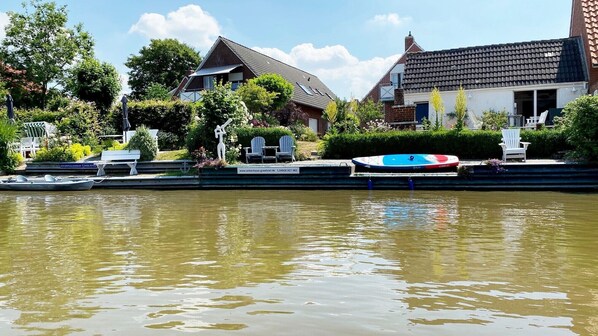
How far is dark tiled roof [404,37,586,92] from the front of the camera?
20.4 meters

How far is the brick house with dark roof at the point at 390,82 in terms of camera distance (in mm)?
36438

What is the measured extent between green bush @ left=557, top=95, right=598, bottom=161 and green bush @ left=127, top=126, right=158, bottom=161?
14.4 metres

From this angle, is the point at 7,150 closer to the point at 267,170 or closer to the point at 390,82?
the point at 267,170

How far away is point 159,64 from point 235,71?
2261cm

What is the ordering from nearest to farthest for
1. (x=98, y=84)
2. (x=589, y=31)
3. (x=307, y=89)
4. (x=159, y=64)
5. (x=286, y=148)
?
(x=286, y=148) → (x=589, y=31) → (x=98, y=84) → (x=307, y=89) → (x=159, y=64)

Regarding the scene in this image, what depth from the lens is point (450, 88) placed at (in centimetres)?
2155

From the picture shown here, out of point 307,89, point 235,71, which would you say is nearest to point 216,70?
point 235,71

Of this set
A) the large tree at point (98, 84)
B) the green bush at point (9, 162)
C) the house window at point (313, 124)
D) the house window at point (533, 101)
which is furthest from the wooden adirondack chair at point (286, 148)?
the house window at point (313, 124)

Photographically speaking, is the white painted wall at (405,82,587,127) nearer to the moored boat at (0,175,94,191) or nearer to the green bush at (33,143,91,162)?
the moored boat at (0,175,94,191)

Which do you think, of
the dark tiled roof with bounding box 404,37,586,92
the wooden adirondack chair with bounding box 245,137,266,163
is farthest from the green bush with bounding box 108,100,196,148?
the dark tiled roof with bounding box 404,37,586,92

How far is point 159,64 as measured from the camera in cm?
5128

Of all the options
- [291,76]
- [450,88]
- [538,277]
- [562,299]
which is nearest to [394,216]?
[538,277]

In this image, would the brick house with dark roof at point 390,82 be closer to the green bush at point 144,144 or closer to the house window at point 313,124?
the house window at point 313,124

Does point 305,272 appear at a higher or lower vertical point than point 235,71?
lower
